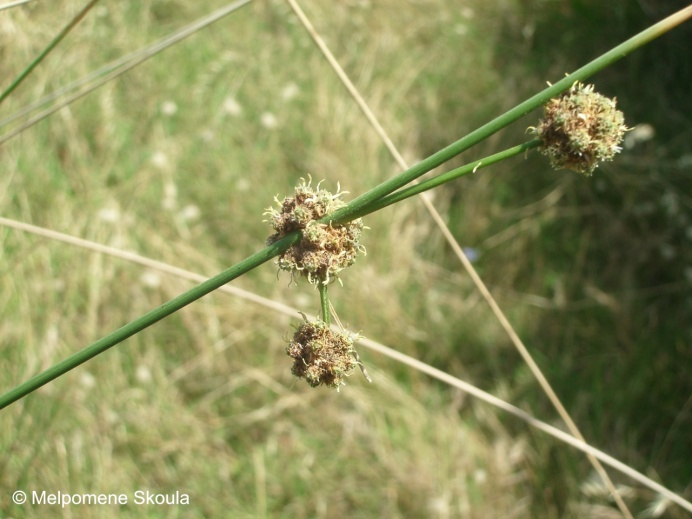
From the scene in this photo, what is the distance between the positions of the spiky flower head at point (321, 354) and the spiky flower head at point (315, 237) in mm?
52

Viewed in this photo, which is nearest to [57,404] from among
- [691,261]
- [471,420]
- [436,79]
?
[471,420]

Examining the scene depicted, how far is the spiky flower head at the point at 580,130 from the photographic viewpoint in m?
0.51

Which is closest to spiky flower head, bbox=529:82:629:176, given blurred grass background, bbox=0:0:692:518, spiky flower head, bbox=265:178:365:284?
spiky flower head, bbox=265:178:365:284

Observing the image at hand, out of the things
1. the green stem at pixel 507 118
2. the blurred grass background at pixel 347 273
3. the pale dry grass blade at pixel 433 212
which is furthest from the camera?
the blurred grass background at pixel 347 273

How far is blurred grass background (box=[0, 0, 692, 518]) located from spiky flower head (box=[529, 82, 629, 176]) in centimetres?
142

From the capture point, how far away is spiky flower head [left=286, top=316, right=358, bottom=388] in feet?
1.77

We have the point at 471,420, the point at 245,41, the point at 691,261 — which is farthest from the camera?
the point at 245,41

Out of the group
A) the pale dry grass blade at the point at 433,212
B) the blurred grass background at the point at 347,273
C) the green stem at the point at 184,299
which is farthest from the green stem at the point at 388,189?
the blurred grass background at the point at 347,273

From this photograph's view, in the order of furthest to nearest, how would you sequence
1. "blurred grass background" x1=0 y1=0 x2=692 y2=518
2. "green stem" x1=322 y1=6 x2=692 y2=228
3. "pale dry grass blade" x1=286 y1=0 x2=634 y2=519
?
"blurred grass background" x1=0 y1=0 x2=692 y2=518 < "pale dry grass blade" x1=286 y1=0 x2=634 y2=519 < "green stem" x1=322 y1=6 x2=692 y2=228

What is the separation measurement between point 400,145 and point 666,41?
116cm

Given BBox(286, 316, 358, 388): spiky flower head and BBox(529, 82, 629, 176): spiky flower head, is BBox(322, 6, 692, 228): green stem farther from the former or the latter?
BBox(286, 316, 358, 388): spiky flower head

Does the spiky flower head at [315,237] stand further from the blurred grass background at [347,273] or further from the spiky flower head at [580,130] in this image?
the blurred grass background at [347,273]

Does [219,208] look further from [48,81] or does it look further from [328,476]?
[328,476]

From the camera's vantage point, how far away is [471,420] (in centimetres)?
197
